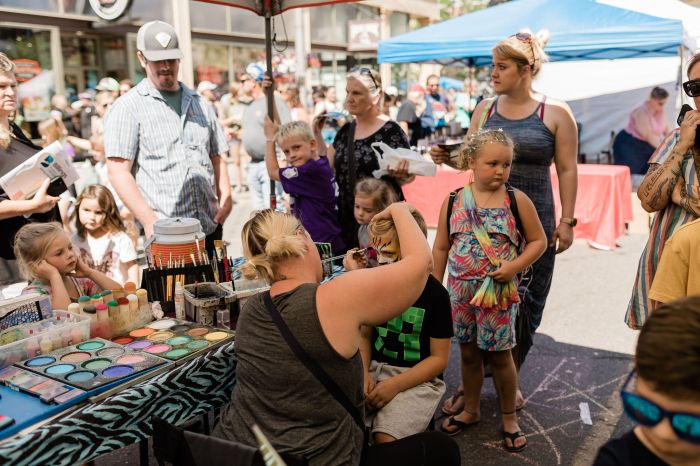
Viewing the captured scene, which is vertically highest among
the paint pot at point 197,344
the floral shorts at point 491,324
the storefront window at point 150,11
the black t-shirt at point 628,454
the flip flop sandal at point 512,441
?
the storefront window at point 150,11

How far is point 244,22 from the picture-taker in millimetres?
17688

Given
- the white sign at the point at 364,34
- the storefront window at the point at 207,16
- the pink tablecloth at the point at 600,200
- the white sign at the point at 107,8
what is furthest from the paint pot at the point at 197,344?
the white sign at the point at 364,34

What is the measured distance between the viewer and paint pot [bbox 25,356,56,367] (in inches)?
80.4

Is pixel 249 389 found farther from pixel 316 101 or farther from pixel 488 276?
pixel 316 101

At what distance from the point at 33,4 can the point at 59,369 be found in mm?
12647

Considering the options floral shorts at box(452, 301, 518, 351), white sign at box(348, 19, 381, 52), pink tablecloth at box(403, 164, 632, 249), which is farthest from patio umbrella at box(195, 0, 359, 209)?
white sign at box(348, 19, 381, 52)

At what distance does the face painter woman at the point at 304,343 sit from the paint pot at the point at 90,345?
0.54 metres

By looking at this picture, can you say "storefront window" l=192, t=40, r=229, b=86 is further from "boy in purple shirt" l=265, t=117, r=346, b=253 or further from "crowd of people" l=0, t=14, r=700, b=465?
"boy in purple shirt" l=265, t=117, r=346, b=253

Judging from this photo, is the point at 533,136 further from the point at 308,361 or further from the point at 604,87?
the point at 604,87

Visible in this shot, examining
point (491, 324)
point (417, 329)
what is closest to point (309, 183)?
point (491, 324)

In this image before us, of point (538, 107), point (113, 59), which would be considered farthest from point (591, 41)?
point (113, 59)

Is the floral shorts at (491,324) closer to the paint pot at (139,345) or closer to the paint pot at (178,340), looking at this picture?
the paint pot at (178,340)

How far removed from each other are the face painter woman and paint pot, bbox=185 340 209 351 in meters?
0.29

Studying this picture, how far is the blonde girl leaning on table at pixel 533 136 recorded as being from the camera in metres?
3.24
